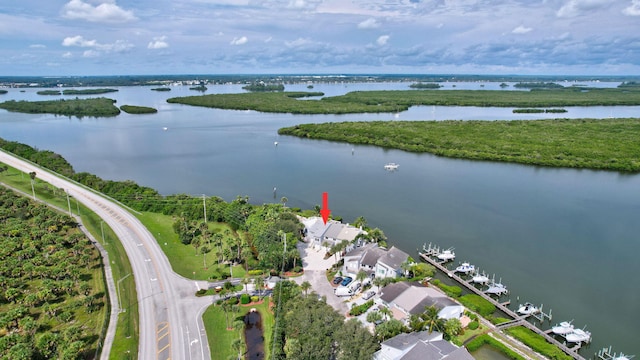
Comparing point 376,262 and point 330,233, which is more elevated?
point 330,233

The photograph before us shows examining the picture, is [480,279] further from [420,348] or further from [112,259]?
[112,259]

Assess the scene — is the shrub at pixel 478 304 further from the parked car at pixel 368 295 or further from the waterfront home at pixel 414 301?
the parked car at pixel 368 295

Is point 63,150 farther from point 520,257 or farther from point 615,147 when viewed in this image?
point 615,147

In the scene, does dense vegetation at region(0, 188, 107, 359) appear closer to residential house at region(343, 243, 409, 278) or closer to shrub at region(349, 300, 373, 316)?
shrub at region(349, 300, 373, 316)

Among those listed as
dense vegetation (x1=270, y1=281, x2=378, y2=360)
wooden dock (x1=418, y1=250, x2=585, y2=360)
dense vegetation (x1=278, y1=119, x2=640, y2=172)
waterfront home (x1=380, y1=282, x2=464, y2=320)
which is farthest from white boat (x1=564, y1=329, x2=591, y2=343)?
dense vegetation (x1=278, y1=119, x2=640, y2=172)

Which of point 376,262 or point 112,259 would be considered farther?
point 112,259

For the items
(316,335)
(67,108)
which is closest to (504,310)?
(316,335)

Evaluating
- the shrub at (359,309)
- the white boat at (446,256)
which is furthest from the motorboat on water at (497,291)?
the shrub at (359,309)
